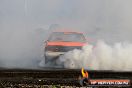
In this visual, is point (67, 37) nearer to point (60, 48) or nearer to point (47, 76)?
point (60, 48)

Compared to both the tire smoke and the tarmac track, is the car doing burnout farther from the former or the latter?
the tarmac track

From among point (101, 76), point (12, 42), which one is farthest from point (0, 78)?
point (12, 42)

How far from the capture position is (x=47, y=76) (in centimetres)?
1030

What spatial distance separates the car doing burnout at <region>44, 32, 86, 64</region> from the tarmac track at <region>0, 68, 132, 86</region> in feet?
2.57

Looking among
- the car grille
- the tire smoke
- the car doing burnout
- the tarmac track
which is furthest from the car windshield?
the tarmac track

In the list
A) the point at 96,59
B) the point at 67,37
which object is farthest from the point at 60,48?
the point at 96,59

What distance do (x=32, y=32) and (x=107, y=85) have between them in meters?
11.7

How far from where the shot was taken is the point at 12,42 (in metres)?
17.2

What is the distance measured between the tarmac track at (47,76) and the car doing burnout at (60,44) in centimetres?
78

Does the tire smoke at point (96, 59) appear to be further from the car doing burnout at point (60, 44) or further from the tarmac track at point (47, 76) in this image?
the tarmac track at point (47, 76)

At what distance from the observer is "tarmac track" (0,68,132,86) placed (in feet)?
30.3

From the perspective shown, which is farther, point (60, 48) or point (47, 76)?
point (60, 48)

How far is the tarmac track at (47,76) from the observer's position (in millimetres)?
9250

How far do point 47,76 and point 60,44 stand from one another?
105 inches
